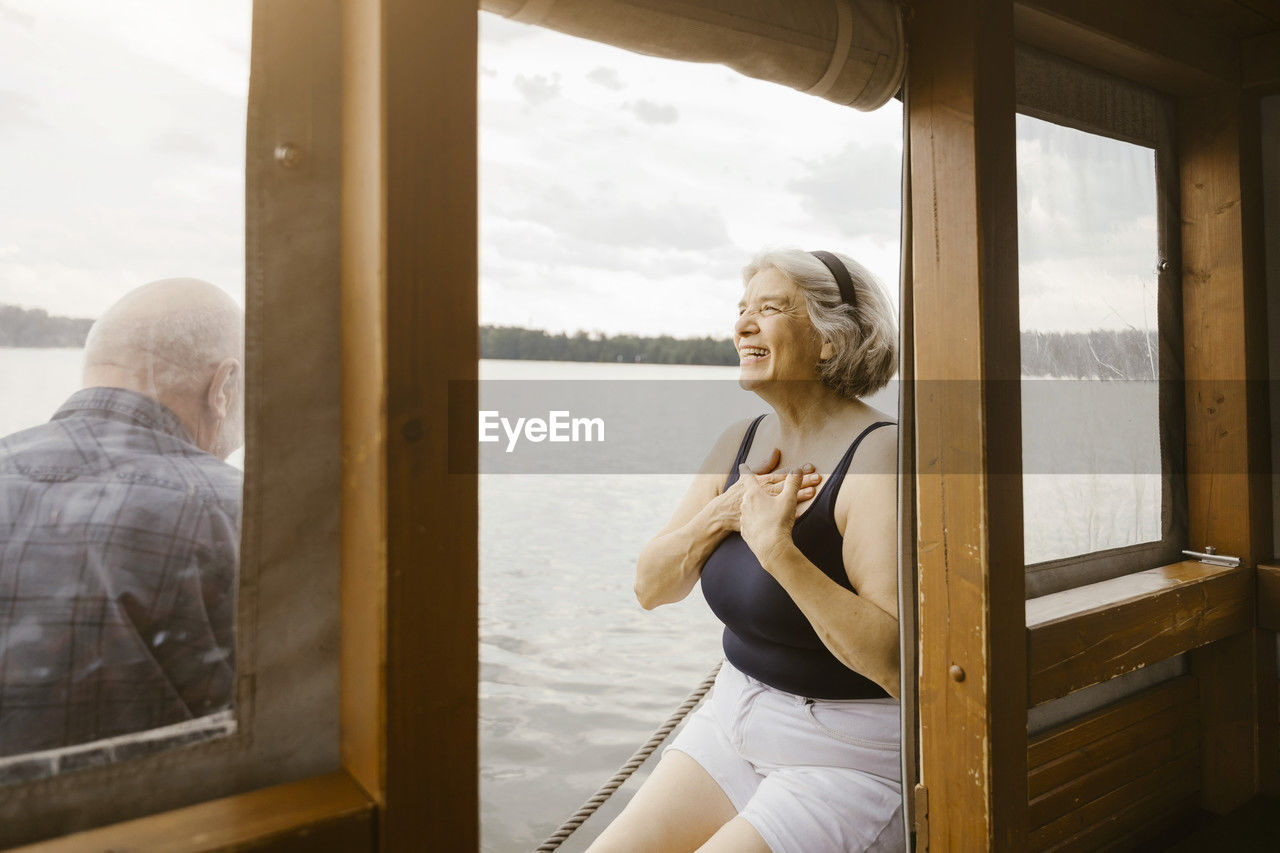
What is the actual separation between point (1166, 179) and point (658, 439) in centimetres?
277

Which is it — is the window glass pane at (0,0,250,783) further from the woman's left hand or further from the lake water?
the woman's left hand

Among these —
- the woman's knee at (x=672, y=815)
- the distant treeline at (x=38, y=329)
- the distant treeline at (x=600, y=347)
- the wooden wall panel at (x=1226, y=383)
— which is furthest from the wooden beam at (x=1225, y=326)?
the distant treeline at (x=38, y=329)

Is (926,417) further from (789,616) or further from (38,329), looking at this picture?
(38,329)

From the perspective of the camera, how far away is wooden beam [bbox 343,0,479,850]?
0.96 meters

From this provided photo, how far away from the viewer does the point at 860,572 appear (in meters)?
→ 1.79

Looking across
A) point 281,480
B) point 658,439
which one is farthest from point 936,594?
point 658,439

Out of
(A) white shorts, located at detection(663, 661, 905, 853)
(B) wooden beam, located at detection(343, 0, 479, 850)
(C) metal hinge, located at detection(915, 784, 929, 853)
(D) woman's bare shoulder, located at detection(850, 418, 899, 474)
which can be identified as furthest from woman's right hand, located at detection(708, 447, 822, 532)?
(B) wooden beam, located at detection(343, 0, 479, 850)

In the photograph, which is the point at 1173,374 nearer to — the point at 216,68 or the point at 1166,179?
the point at 1166,179

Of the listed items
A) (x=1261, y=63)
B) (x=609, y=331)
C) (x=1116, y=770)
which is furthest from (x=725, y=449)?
(x=1261, y=63)

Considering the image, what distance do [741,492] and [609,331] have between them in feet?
6.53

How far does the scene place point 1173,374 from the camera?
2396 mm

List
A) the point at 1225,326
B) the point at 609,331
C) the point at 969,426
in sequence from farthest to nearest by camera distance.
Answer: the point at 609,331 → the point at 1225,326 → the point at 969,426

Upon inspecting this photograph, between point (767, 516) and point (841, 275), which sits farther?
point (841, 275)

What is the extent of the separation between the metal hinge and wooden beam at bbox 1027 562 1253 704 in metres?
0.31
